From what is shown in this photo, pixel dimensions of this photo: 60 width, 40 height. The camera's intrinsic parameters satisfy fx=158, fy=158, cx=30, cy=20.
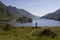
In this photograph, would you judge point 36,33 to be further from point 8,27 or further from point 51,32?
point 8,27

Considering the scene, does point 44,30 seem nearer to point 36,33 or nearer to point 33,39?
point 36,33

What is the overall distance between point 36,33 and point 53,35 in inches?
111

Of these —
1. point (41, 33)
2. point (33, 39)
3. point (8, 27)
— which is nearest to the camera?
point (33, 39)

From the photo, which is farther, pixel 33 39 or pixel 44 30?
pixel 44 30

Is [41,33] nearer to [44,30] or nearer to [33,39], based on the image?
[44,30]

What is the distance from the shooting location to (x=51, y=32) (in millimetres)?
25938

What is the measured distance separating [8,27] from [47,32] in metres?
11.1

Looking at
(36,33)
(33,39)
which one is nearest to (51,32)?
(36,33)

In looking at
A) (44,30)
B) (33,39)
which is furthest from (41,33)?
(33,39)

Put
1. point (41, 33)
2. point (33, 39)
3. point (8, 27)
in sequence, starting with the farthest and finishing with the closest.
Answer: point (8, 27), point (41, 33), point (33, 39)

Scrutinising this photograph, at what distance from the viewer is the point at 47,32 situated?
2564 centimetres

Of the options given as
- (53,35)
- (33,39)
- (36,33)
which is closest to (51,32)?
(53,35)

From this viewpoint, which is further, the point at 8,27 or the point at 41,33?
the point at 8,27

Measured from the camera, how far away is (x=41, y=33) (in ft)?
82.8
